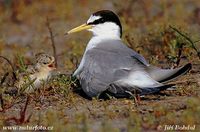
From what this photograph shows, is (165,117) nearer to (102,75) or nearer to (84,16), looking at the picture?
(102,75)

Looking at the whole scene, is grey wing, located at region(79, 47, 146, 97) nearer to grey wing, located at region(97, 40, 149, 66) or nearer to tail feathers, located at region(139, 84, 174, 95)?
grey wing, located at region(97, 40, 149, 66)

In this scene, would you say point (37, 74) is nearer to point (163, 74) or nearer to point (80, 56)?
point (163, 74)

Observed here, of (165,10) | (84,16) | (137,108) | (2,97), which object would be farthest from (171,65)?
(84,16)

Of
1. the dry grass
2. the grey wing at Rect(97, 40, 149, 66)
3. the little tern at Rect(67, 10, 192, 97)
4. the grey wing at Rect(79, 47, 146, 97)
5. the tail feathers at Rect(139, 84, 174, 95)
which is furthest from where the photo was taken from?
the grey wing at Rect(97, 40, 149, 66)

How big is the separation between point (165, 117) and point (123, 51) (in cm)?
125

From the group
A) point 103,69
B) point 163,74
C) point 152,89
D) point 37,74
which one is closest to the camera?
point 152,89

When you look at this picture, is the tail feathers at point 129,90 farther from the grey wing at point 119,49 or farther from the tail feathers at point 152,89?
the grey wing at point 119,49

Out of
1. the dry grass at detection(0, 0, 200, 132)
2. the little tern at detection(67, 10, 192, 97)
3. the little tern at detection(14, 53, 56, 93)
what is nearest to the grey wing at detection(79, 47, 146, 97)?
the little tern at detection(67, 10, 192, 97)

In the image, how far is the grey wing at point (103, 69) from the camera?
578 centimetres

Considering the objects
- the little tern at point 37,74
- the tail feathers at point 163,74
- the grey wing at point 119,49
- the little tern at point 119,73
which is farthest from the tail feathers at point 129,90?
the little tern at point 37,74

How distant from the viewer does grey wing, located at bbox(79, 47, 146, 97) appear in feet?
19.0

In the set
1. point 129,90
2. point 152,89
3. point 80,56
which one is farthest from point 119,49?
point 80,56

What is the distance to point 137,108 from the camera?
5.44m

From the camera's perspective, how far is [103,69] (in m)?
5.88
